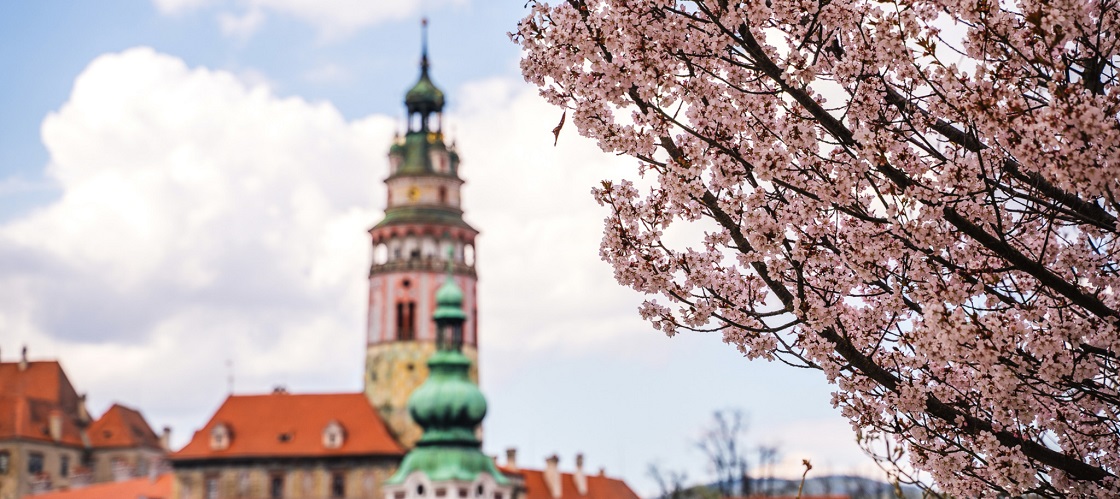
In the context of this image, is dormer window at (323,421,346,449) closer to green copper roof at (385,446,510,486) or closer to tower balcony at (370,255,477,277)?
green copper roof at (385,446,510,486)

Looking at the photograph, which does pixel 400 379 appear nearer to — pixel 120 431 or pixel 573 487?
pixel 573 487

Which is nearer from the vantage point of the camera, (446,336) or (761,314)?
(761,314)

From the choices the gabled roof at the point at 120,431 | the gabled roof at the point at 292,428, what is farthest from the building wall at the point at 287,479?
the gabled roof at the point at 120,431

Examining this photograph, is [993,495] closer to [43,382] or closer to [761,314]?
[761,314]

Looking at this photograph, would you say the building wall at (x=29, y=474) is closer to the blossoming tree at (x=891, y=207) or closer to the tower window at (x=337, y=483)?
the tower window at (x=337, y=483)

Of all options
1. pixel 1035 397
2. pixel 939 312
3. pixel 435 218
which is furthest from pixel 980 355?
pixel 435 218

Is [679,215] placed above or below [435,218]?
below

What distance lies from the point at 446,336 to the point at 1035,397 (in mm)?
62930

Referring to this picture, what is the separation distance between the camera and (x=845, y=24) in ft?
23.3

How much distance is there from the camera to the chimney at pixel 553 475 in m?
77.8

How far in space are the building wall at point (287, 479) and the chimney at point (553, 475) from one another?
1246 cm

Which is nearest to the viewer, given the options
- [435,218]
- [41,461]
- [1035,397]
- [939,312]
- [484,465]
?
[939,312]

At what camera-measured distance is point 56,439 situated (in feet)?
290

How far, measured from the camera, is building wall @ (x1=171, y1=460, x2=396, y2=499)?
222 ft
